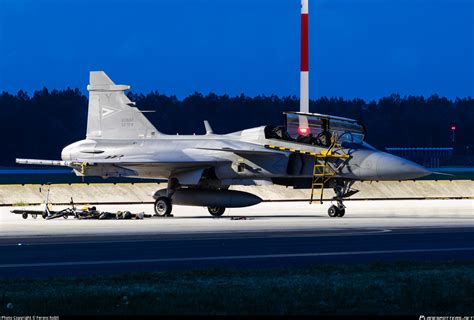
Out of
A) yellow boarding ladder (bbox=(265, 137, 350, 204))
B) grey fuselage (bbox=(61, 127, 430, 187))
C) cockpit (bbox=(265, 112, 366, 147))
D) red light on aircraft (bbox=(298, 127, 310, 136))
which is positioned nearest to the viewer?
grey fuselage (bbox=(61, 127, 430, 187))

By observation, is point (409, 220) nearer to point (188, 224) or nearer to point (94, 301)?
point (188, 224)

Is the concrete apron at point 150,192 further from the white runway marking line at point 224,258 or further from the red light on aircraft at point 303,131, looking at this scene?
the white runway marking line at point 224,258

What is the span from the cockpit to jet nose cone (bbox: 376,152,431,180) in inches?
50.2

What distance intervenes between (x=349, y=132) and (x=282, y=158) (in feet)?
6.54

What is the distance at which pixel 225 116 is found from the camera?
112m

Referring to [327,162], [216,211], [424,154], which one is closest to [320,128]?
[327,162]

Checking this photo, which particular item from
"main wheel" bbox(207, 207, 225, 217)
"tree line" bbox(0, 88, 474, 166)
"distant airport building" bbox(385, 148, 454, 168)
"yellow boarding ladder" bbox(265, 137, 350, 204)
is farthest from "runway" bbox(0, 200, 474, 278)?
"tree line" bbox(0, 88, 474, 166)

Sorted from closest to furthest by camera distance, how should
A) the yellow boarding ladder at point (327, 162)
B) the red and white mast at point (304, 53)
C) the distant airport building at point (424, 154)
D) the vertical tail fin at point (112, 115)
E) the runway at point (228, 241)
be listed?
1. the runway at point (228, 241)
2. the yellow boarding ladder at point (327, 162)
3. the vertical tail fin at point (112, 115)
4. the red and white mast at point (304, 53)
5. the distant airport building at point (424, 154)

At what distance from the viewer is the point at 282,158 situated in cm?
3017

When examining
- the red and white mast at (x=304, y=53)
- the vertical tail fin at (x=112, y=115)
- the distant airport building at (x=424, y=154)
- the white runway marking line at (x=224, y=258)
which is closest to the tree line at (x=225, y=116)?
the distant airport building at (x=424, y=154)

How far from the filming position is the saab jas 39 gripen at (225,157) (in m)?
29.8

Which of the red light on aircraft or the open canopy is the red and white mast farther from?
the red light on aircraft

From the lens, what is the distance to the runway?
1652 centimetres

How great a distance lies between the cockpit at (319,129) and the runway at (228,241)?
2.11 m
